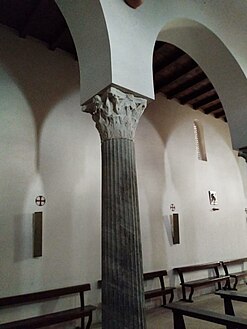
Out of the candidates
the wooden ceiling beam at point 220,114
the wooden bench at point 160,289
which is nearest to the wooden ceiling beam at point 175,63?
the wooden ceiling beam at point 220,114

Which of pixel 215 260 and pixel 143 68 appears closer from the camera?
pixel 143 68

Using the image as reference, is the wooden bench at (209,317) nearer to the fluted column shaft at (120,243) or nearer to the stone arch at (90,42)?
the fluted column shaft at (120,243)

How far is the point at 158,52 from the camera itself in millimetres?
6066

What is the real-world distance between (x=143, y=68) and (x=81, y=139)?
8.89ft

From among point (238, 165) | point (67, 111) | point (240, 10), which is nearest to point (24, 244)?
point (67, 111)

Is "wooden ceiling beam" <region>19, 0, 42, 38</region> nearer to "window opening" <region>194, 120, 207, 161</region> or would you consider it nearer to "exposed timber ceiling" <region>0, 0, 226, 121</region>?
"exposed timber ceiling" <region>0, 0, 226, 121</region>

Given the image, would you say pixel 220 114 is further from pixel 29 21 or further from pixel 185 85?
pixel 29 21

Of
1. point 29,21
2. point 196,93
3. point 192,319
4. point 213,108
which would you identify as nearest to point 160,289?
point 192,319

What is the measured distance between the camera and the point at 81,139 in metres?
5.65

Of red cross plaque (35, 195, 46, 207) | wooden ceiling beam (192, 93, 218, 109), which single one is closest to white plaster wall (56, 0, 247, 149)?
red cross plaque (35, 195, 46, 207)

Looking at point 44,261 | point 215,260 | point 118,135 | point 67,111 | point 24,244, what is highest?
point 67,111

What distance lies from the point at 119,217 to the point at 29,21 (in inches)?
159

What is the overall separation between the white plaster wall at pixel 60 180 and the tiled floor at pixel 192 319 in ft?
3.00

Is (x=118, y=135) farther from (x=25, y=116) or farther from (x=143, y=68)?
(x=25, y=116)
